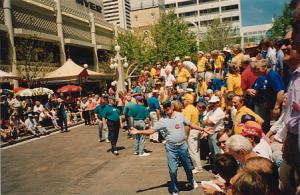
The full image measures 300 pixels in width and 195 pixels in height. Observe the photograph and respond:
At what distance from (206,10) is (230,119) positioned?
90.3 m

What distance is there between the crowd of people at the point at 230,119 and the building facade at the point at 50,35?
8.71 metres

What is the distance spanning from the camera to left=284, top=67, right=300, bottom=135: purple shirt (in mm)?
3002

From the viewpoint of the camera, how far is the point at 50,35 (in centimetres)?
3384

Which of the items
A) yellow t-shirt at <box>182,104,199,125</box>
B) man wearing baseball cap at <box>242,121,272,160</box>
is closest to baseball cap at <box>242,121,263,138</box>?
man wearing baseball cap at <box>242,121,272,160</box>

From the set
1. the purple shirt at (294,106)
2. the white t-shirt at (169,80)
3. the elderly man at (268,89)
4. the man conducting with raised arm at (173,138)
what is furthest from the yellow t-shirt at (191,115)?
the white t-shirt at (169,80)

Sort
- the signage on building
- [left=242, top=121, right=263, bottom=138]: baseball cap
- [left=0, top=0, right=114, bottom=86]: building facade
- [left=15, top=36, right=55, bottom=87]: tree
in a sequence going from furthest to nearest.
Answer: the signage on building, [left=0, top=0, right=114, bottom=86]: building facade, [left=15, top=36, right=55, bottom=87]: tree, [left=242, top=121, right=263, bottom=138]: baseball cap

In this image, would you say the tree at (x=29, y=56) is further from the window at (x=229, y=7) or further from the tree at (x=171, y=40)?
the window at (x=229, y=7)

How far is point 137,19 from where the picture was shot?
89.8 meters

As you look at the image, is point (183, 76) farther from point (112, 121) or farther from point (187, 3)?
point (187, 3)

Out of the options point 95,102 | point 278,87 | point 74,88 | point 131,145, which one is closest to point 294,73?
point 278,87

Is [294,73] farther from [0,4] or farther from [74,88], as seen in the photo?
[0,4]

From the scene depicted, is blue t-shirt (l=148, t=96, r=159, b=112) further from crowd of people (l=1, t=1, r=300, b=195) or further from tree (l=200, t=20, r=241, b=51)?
tree (l=200, t=20, r=241, b=51)

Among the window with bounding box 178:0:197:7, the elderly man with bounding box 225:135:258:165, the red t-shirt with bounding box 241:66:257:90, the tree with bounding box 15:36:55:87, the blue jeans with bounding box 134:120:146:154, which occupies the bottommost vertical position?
the blue jeans with bounding box 134:120:146:154

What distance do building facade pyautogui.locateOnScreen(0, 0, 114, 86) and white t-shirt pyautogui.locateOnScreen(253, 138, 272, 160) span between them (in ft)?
83.2
